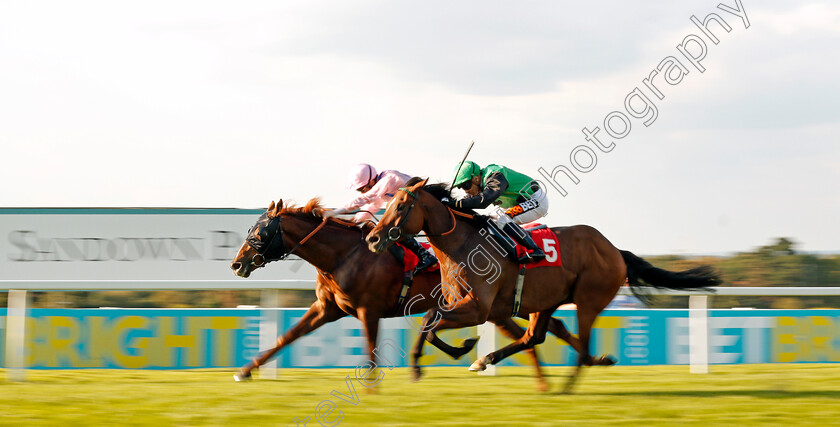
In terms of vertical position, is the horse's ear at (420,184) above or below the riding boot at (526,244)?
above

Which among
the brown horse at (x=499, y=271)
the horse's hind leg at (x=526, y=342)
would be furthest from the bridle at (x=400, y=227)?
the horse's hind leg at (x=526, y=342)

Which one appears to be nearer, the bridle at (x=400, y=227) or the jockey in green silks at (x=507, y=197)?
the bridle at (x=400, y=227)

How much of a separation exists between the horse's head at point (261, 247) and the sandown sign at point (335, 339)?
1513mm

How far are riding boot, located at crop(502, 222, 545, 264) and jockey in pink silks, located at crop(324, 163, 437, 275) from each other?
697 millimetres

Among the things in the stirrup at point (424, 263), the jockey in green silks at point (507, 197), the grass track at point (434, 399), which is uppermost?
the jockey in green silks at point (507, 197)

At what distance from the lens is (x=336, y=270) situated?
21.3ft

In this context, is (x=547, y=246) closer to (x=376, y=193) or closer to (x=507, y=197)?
(x=507, y=197)

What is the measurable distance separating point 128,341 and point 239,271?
1.98 m

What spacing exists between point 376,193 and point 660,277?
2.23m

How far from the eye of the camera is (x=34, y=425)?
4.68 m

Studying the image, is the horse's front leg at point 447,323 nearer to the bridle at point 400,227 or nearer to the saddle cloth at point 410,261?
the bridle at point 400,227

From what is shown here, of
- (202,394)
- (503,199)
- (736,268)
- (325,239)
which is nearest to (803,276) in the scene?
(736,268)

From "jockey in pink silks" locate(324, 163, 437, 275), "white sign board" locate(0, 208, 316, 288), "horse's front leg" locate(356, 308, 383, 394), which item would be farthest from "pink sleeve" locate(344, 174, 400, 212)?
"white sign board" locate(0, 208, 316, 288)

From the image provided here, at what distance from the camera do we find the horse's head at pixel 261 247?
652 cm
